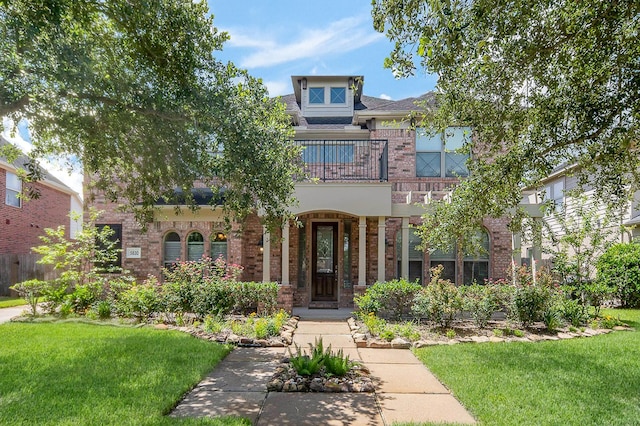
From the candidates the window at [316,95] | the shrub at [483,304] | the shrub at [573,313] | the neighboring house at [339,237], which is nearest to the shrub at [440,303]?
the shrub at [483,304]

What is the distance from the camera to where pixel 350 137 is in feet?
46.1

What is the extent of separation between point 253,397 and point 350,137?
1050 centimetres

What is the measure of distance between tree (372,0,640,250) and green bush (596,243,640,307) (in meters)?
8.26

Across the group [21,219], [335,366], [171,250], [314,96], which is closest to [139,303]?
[171,250]

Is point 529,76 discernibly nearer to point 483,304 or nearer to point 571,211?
point 483,304

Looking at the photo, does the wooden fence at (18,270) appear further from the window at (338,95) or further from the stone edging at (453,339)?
the stone edging at (453,339)

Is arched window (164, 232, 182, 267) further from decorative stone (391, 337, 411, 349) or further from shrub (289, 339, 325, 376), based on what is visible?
shrub (289, 339, 325, 376)

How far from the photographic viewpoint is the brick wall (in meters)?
16.6

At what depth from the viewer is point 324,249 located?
1259cm

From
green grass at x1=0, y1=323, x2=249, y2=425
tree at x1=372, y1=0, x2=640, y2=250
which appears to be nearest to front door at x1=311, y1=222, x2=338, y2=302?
green grass at x1=0, y1=323, x2=249, y2=425

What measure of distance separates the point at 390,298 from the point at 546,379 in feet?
14.9

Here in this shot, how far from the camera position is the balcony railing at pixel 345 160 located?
40.3 feet

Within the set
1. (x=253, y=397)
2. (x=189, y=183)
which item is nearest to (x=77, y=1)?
(x=189, y=183)

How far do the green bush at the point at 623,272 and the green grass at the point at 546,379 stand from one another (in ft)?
17.8
